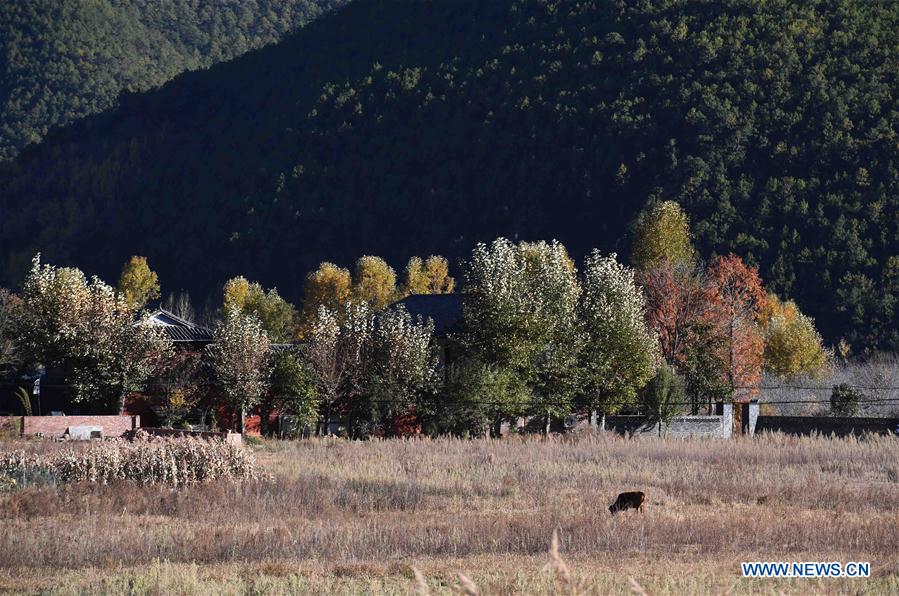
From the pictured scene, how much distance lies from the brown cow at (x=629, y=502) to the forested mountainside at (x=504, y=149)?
69.3 meters

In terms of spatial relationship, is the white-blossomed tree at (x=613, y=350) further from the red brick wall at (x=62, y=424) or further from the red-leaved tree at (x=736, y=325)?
the red brick wall at (x=62, y=424)

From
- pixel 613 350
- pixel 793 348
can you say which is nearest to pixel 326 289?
pixel 793 348

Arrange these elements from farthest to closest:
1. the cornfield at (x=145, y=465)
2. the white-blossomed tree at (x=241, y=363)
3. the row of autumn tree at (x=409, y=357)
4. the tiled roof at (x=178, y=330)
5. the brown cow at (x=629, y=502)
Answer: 1. the tiled roof at (x=178, y=330)
2. the white-blossomed tree at (x=241, y=363)
3. the row of autumn tree at (x=409, y=357)
4. the cornfield at (x=145, y=465)
5. the brown cow at (x=629, y=502)

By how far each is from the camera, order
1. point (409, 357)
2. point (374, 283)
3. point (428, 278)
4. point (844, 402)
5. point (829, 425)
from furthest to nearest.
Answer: point (428, 278) < point (374, 283) < point (844, 402) < point (409, 357) < point (829, 425)

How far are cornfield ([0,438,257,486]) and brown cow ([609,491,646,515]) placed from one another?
917cm

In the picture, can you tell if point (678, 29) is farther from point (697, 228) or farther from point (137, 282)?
point (137, 282)

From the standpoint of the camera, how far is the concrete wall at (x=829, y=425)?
46.4m

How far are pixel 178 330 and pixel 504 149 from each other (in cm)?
7376

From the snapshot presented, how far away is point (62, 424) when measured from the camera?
43594 millimetres

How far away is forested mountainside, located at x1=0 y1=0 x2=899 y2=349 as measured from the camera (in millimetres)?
97875

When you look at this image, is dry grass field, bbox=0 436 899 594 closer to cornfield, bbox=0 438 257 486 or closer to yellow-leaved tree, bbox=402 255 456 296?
cornfield, bbox=0 438 257 486

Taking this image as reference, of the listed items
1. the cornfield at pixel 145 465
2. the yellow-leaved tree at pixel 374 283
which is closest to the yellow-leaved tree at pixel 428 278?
the yellow-leaved tree at pixel 374 283

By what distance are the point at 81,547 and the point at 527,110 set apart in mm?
113381

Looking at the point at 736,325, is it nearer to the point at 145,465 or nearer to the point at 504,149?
the point at 145,465
